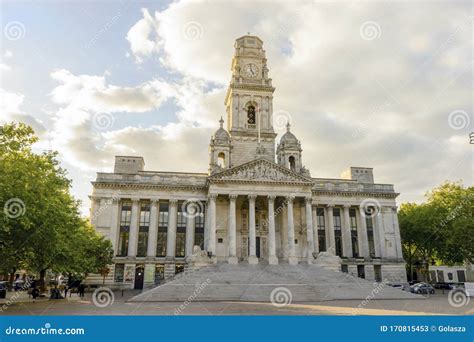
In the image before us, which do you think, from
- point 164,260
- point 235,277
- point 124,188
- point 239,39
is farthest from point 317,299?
point 239,39

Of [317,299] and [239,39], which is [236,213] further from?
[239,39]

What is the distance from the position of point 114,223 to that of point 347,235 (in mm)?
37393

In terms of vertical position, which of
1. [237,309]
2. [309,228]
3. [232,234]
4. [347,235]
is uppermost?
[309,228]

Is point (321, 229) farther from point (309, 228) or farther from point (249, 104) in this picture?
point (249, 104)

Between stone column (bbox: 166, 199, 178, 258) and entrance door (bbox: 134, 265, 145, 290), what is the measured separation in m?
4.20

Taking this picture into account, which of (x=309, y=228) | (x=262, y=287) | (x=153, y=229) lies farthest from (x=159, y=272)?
(x=309, y=228)

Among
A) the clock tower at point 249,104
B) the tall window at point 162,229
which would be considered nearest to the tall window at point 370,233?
the clock tower at point 249,104

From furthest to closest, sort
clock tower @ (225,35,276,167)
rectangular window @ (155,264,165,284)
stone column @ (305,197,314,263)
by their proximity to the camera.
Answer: clock tower @ (225,35,276,167) → rectangular window @ (155,264,165,284) → stone column @ (305,197,314,263)

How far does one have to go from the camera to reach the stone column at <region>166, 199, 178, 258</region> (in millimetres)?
51781

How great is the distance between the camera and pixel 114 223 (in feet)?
169

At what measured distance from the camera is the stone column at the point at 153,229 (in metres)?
51.4

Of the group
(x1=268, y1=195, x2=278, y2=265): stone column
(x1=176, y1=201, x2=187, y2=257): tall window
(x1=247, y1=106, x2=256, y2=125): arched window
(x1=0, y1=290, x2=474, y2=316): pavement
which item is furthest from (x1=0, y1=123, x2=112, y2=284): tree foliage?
(x1=247, y1=106, x2=256, y2=125): arched window

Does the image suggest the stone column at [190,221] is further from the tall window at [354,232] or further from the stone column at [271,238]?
the tall window at [354,232]

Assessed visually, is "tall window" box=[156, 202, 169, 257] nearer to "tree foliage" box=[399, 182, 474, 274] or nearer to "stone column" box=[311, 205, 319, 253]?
"stone column" box=[311, 205, 319, 253]
